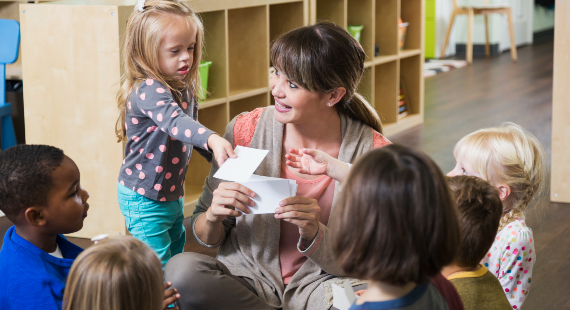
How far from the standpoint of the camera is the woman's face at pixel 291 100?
61.3 inches

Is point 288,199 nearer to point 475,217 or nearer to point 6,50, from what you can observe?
point 475,217

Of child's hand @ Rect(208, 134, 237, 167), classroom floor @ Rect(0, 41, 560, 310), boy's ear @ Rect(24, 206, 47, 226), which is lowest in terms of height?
classroom floor @ Rect(0, 41, 560, 310)

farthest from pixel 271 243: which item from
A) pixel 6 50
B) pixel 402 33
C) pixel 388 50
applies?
pixel 402 33

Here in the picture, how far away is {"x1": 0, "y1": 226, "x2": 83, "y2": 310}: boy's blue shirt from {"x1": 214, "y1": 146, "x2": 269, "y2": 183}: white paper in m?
0.39

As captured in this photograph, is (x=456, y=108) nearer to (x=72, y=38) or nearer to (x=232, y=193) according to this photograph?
(x=72, y=38)

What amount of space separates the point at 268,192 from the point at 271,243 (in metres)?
0.23

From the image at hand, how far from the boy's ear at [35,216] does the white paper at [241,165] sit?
0.37 m

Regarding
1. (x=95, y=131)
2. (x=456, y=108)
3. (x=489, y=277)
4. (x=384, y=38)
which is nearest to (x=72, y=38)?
(x=95, y=131)

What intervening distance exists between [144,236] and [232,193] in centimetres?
65

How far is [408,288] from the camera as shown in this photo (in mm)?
946

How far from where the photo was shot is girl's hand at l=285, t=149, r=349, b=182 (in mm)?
1452

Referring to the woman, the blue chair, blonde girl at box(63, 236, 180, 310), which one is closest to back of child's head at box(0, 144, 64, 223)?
blonde girl at box(63, 236, 180, 310)

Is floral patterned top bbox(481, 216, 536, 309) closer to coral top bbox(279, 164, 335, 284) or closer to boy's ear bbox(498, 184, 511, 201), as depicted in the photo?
boy's ear bbox(498, 184, 511, 201)

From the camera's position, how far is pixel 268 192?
141 cm
